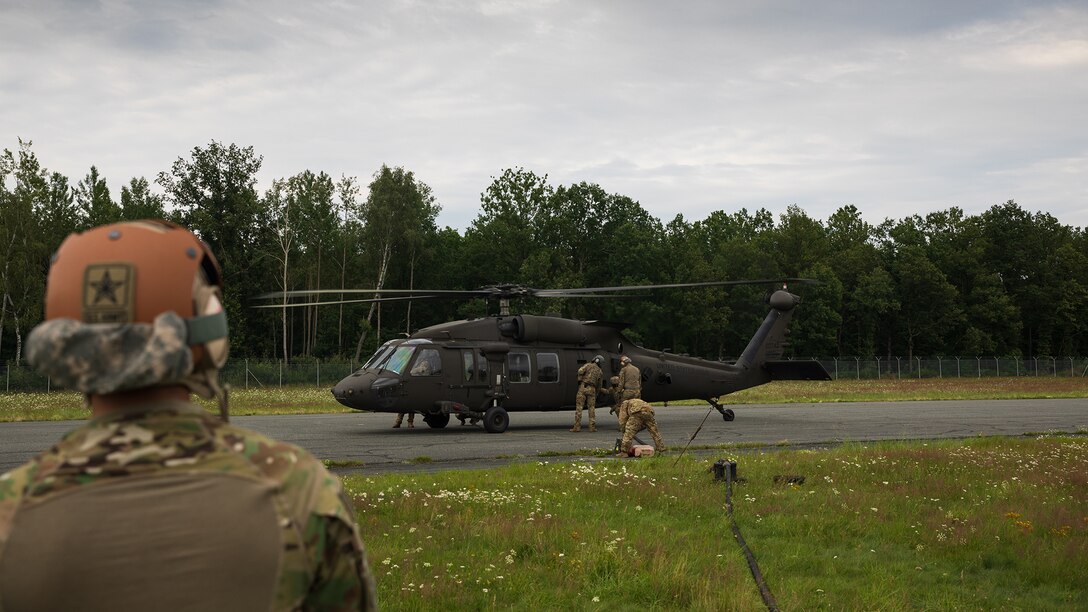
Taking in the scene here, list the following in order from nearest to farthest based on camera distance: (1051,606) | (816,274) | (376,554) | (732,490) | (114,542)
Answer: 1. (114,542)
2. (1051,606)
3. (376,554)
4. (732,490)
5. (816,274)

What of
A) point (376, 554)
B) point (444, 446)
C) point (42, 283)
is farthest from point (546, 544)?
point (42, 283)

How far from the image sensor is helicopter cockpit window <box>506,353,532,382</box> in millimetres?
21016

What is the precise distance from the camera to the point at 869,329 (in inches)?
3504

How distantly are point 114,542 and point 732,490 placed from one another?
31.6 feet

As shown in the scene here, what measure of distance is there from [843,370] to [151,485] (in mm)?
68853

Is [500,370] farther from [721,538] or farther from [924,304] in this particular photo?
[924,304]

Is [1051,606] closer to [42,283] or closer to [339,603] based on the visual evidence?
[339,603]

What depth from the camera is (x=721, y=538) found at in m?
8.46

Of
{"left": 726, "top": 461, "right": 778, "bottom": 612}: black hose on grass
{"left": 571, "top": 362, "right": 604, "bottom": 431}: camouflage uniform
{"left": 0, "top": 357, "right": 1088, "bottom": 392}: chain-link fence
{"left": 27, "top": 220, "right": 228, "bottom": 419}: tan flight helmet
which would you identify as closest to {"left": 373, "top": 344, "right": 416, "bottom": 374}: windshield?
{"left": 571, "top": 362, "right": 604, "bottom": 431}: camouflage uniform

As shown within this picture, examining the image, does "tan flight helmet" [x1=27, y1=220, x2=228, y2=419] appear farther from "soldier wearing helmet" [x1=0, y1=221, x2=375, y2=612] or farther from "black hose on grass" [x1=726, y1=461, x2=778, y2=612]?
"black hose on grass" [x1=726, y1=461, x2=778, y2=612]

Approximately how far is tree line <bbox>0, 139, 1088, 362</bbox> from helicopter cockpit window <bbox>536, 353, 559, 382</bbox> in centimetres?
3754

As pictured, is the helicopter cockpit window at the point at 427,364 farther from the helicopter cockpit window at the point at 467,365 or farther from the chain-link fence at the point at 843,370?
Result: the chain-link fence at the point at 843,370

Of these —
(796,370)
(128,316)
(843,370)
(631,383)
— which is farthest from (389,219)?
(128,316)

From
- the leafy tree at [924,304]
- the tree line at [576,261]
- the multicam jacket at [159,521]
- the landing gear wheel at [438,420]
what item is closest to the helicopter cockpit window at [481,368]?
the landing gear wheel at [438,420]
